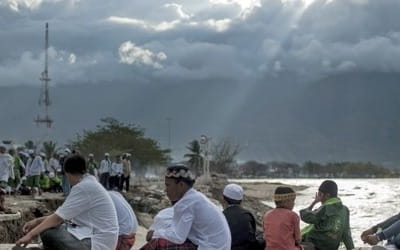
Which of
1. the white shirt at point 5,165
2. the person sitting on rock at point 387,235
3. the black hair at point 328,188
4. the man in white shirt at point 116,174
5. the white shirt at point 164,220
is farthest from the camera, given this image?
the man in white shirt at point 116,174

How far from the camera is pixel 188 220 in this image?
5.08 metres

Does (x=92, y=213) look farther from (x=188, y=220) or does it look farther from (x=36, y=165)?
(x=36, y=165)

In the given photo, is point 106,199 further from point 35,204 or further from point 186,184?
point 35,204

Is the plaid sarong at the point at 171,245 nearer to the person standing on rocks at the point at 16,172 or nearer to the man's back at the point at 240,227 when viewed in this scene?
the man's back at the point at 240,227

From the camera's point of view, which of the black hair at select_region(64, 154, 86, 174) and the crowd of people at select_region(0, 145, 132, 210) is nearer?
the black hair at select_region(64, 154, 86, 174)

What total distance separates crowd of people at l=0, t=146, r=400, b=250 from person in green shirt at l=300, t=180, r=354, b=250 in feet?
0.04

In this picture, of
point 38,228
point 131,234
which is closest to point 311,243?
point 131,234

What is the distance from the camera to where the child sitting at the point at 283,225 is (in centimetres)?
675

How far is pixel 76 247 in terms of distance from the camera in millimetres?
5617

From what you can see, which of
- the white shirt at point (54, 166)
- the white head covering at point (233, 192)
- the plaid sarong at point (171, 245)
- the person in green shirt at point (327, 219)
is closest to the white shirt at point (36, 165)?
the white shirt at point (54, 166)

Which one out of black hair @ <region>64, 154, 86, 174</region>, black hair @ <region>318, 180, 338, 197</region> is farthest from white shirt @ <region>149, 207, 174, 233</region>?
black hair @ <region>318, 180, 338, 197</region>

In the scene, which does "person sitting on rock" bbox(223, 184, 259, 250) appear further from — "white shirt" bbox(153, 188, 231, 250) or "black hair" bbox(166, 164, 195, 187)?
"black hair" bbox(166, 164, 195, 187)

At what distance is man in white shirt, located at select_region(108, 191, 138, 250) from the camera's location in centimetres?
620

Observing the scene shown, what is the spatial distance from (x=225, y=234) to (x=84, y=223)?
125cm
